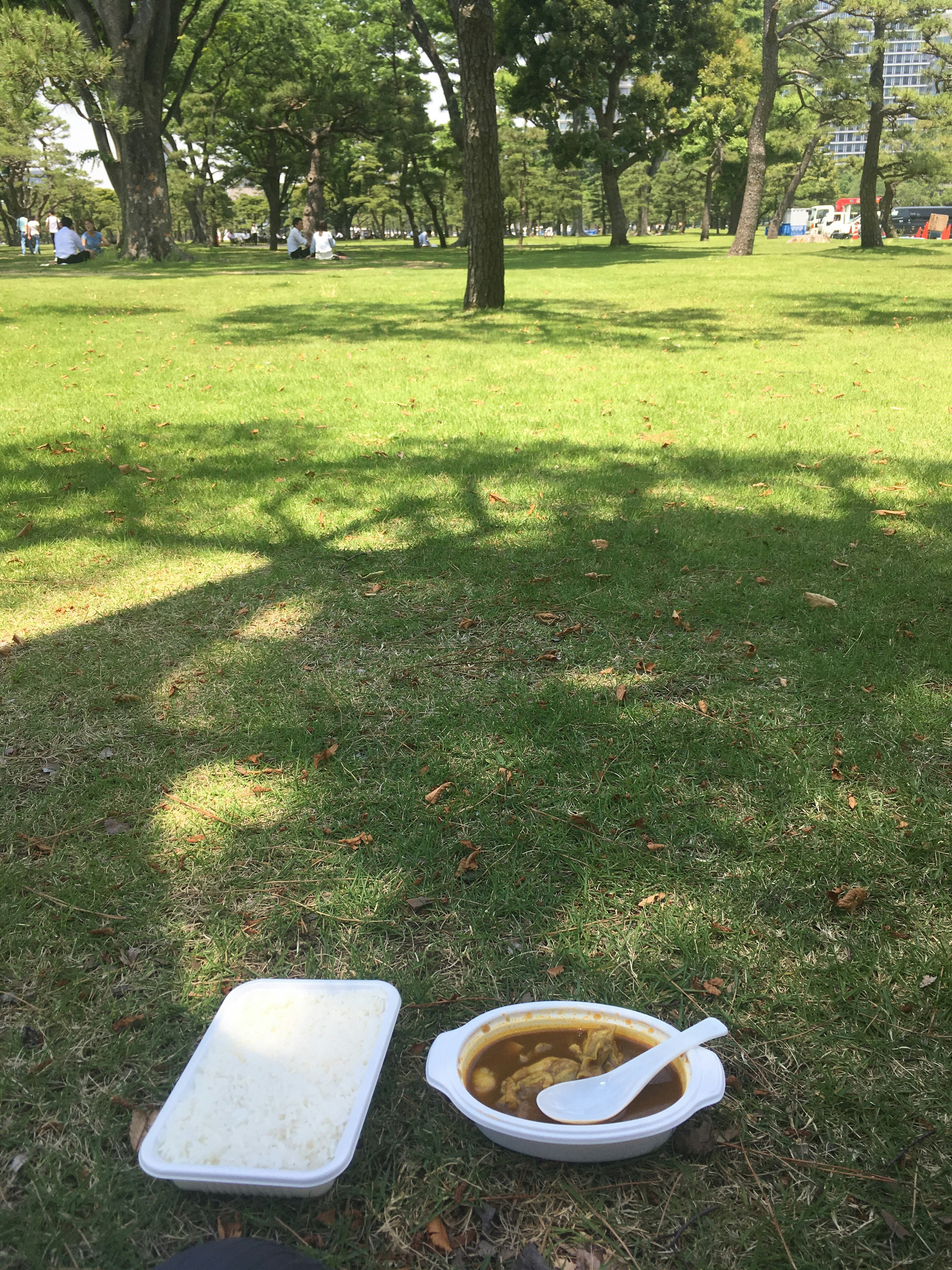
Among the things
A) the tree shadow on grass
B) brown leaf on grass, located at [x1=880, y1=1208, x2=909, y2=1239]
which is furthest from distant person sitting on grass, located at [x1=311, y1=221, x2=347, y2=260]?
brown leaf on grass, located at [x1=880, y1=1208, x2=909, y2=1239]

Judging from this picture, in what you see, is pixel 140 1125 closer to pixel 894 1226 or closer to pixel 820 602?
pixel 894 1226

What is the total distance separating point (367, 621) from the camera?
3545 mm

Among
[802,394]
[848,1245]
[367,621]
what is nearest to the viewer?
[848,1245]

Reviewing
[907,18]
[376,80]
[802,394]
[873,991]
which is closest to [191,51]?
[376,80]

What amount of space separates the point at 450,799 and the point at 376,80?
38.8m

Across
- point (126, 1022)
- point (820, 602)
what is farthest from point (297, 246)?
point (126, 1022)

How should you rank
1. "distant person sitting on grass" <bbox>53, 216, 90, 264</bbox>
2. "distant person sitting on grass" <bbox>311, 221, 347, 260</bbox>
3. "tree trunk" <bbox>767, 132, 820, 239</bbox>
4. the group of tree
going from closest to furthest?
the group of tree → "distant person sitting on grass" <bbox>53, 216, 90, 264</bbox> → "distant person sitting on grass" <bbox>311, 221, 347, 260</bbox> → "tree trunk" <bbox>767, 132, 820, 239</bbox>

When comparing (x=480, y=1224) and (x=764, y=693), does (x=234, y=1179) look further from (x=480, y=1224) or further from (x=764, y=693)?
(x=764, y=693)

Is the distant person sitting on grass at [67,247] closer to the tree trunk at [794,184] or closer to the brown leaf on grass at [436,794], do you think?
the brown leaf on grass at [436,794]

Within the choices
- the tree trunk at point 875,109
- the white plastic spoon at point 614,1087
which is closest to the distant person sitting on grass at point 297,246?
the tree trunk at point 875,109

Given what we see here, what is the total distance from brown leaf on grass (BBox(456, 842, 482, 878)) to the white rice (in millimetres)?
472

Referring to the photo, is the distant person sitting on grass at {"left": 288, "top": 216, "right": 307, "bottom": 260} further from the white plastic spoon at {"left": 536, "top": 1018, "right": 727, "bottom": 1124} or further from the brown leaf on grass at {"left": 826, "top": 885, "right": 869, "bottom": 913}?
the white plastic spoon at {"left": 536, "top": 1018, "right": 727, "bottom": 1124}

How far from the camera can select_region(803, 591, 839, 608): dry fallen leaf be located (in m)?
3.54

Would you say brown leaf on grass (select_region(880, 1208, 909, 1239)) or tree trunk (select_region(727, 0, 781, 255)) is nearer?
brown leaf on grass (select_region(880, 1208, 909, 1239))
